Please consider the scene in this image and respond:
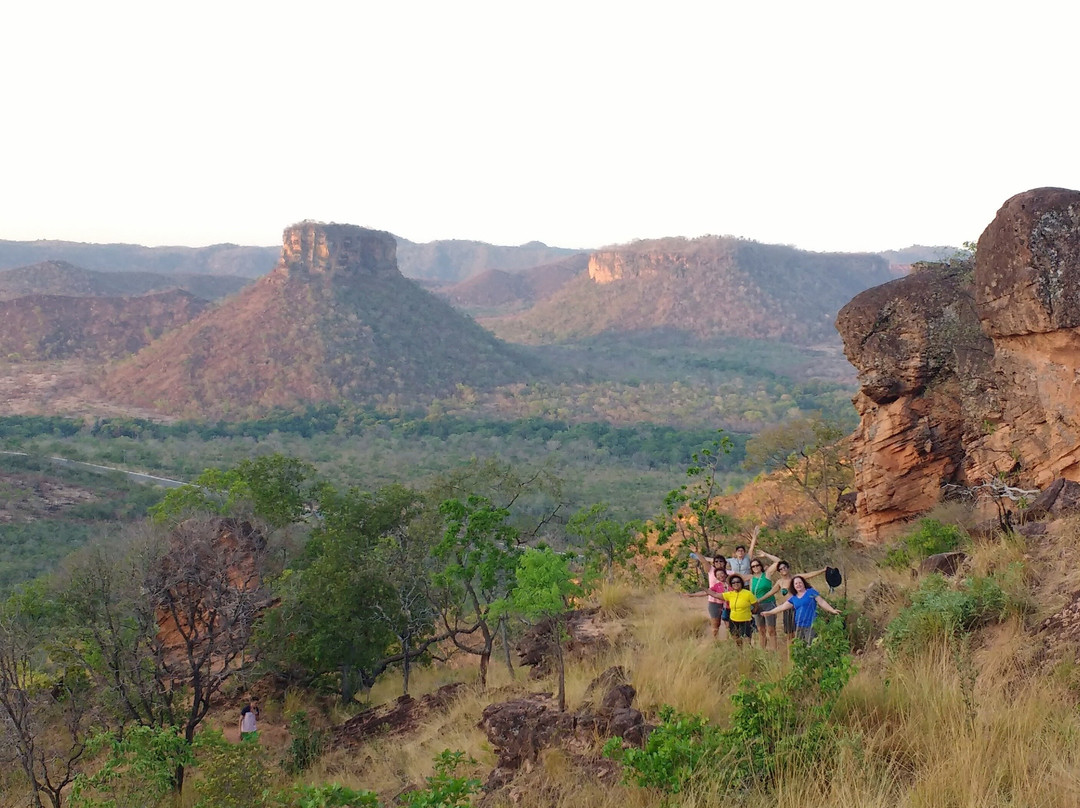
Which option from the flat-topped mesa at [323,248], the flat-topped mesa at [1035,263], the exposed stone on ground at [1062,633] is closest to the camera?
the exposed stone on ground at [1062,633]

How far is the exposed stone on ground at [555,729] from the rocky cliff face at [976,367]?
22.1 ft

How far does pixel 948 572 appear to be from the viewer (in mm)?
6766

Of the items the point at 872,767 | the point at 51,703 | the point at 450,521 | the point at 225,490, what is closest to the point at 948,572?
the point at 872,767

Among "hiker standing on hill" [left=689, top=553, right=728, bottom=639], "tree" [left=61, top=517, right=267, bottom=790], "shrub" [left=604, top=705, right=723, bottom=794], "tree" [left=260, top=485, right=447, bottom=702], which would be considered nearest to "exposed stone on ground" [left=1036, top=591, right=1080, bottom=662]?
Result: "shrub" [left=604, top=705, right=723, bottom=794]

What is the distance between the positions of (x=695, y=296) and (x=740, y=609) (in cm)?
11063

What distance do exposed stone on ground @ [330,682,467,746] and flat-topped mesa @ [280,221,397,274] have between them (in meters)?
75.0

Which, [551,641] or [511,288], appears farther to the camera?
[511,288]

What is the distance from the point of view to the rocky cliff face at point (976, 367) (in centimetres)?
937

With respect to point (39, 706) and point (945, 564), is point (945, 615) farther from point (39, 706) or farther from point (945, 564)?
point (39, 706)

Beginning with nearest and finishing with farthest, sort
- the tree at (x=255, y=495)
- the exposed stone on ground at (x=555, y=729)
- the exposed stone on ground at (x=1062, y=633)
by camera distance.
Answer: the exposed stone on ground at (x=1062, y=633) < the exposed stone on ground at (x=555, y=729) < the tree at (x=255, y=495)

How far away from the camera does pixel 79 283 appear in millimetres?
99562

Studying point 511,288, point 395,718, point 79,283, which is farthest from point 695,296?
point 395,718

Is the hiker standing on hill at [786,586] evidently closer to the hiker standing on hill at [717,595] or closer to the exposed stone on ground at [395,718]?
the hiker standing on hill at [717,595]

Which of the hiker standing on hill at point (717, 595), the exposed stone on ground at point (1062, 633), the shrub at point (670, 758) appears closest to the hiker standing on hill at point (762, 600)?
the hiker standing on hill at point (717, 595)
